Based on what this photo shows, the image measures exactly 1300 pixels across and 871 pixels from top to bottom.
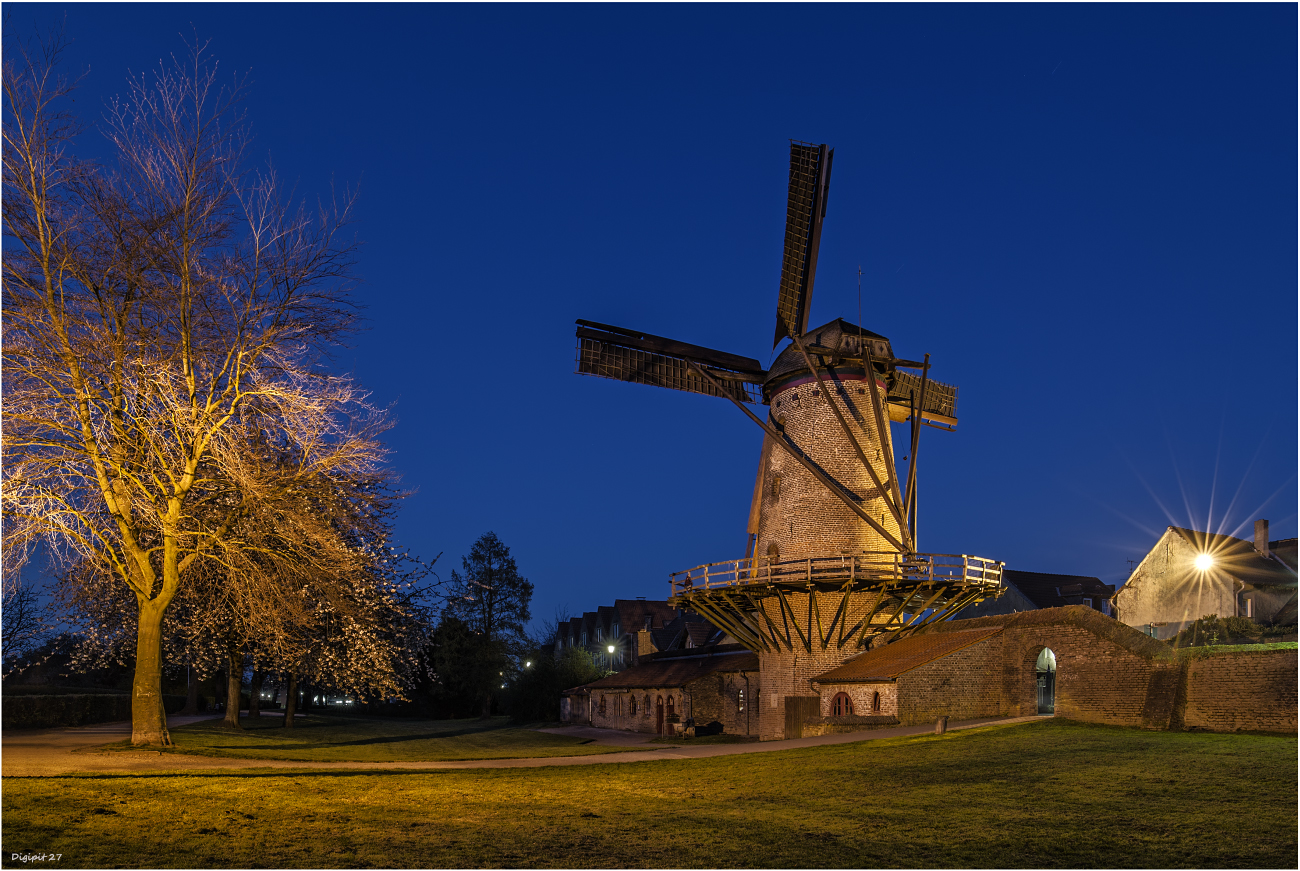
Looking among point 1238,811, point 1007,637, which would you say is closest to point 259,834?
point 1238,811

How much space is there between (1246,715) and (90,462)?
70.7ft

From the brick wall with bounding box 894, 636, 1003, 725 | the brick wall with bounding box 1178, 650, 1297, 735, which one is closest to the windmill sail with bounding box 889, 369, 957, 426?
the brick wall with bounding box 894, 636, 1003, 725

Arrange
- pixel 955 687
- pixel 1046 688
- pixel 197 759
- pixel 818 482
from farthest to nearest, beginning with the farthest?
pixel 1046 688, pixel 818 482, pixel 955 687, pixel 197 759

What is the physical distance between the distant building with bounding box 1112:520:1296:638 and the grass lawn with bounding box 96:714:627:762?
85.6ft

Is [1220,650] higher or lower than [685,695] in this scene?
higher

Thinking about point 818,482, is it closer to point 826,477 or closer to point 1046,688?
point 826,477

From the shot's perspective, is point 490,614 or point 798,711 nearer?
point 798,711

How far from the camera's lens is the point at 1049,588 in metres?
53.3

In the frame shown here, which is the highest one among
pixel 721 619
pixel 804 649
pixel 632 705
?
pixel 721 619

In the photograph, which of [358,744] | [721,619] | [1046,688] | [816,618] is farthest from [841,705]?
[1046,688]

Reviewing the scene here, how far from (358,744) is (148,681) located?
10.8m

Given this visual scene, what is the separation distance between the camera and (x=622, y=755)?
2177cm

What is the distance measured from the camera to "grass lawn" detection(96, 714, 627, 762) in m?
19.7

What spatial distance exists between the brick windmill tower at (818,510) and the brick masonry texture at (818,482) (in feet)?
0.11
